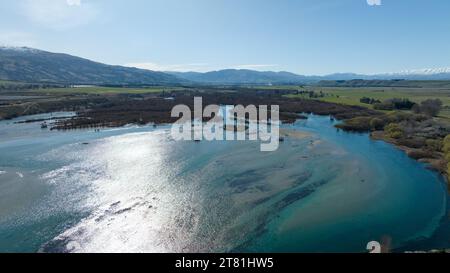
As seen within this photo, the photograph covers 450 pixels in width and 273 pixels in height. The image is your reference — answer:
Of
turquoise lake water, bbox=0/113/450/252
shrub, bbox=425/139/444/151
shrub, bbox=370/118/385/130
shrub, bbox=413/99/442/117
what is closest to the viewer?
turquoise lake water, bbox=0/113/450/252

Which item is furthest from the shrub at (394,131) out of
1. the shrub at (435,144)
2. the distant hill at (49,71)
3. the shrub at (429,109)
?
the distant hill at (49,71)

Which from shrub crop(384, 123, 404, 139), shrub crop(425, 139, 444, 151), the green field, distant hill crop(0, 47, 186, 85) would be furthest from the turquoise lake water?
distant hill crop(0, 47, 186, 85)

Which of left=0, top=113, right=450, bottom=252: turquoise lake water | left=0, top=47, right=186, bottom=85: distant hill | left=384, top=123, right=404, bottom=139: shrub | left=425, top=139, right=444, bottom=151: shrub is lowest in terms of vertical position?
left=0, top=113, right=450, bottom=252: turquoise lake water

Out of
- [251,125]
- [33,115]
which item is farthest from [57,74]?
[251,125]

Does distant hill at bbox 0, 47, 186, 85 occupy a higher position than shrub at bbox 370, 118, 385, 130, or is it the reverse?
distant hill at bbox 0, 47, 186, 85

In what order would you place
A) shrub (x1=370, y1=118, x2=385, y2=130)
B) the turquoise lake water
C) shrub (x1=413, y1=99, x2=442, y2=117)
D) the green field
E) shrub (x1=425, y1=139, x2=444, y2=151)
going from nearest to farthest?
the turquoise lake water < shrub (x1=425, y1=139, x2=444, y2=151) < shrub (x1=370, y1=118, x2=385, y2=130) < shrub (x1=413, y1=99, x2=442, y2=117) < the green field

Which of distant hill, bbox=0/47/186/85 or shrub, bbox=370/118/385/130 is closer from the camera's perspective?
shrub, bbox=370/118/385/130

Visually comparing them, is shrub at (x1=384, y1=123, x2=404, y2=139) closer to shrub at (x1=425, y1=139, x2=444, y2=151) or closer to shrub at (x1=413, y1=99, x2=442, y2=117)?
shrub at (x1=425, y1=139, x2=444, y2=151)

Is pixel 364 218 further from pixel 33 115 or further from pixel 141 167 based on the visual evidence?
pixel 33 115

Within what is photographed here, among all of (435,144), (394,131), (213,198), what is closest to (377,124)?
(394,131)
